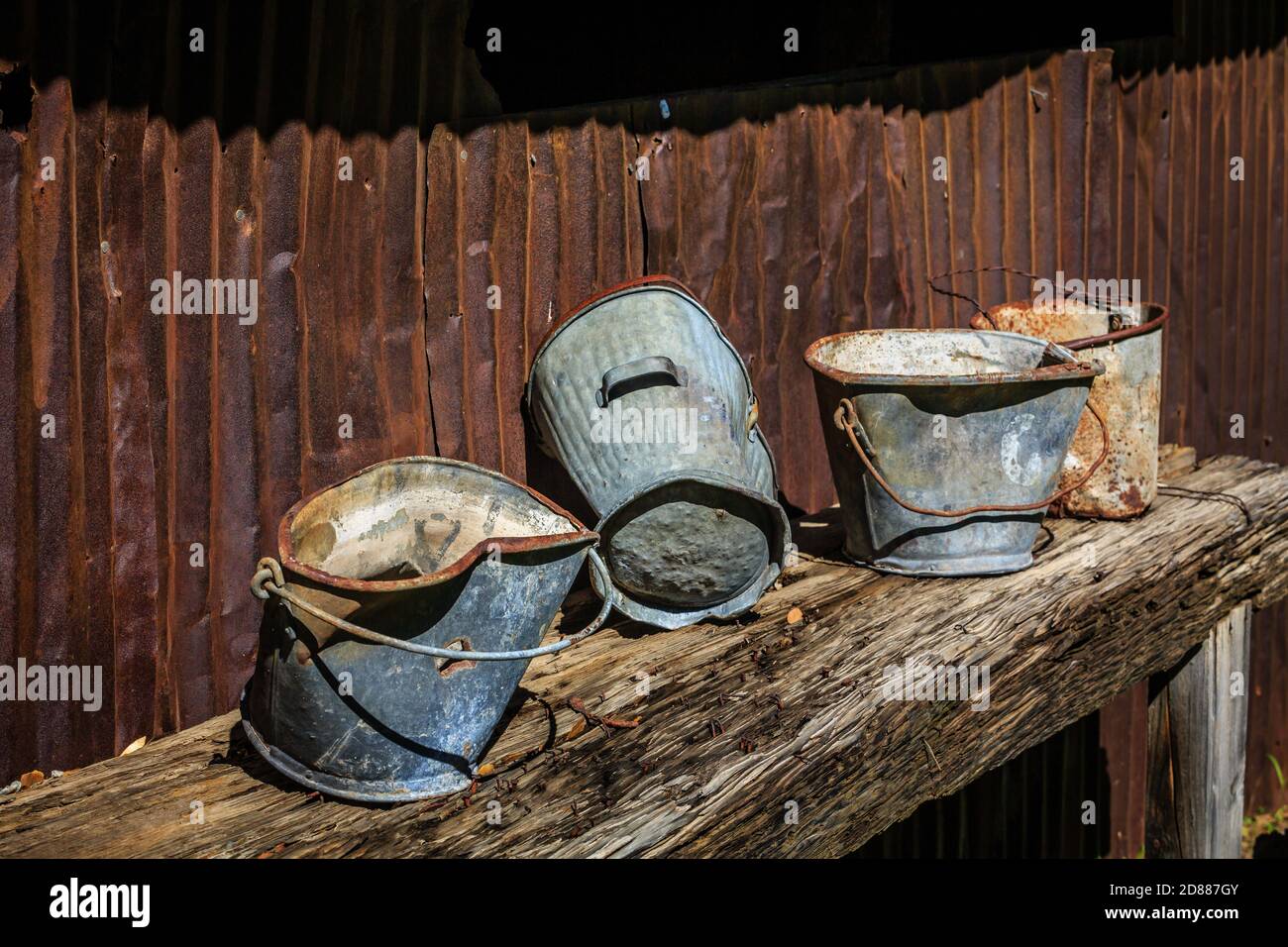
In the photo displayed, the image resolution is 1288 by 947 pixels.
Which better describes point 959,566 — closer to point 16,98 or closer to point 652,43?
point 16,98

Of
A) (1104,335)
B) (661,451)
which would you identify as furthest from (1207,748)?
(661,451)

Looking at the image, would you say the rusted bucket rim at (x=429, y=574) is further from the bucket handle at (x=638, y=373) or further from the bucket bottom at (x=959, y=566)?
the bucket bottom at (x=959, y=566)

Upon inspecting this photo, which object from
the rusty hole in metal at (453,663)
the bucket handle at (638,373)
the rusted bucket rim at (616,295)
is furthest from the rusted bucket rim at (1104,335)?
the rusty hole in metal at (453,663)

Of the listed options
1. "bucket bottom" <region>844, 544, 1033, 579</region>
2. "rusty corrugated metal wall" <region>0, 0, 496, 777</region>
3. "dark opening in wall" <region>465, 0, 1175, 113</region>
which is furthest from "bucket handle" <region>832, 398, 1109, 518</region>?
"dark opening in wall" <region>465, 0, 1175, 113</region>

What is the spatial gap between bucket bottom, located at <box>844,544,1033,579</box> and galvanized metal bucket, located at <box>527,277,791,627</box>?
1.54 ft

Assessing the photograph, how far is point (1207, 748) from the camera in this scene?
402 centimetres

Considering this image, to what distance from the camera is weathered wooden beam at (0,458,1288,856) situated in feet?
7.22

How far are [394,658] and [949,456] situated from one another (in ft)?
5.43

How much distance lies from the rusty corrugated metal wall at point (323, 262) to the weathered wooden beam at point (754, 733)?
403 mm

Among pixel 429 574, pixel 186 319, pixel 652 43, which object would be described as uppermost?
pixel 652 43

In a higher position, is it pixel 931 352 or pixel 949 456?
pixel 931 352

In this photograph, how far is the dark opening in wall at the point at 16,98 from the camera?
7.87 feet

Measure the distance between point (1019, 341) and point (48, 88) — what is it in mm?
2606
